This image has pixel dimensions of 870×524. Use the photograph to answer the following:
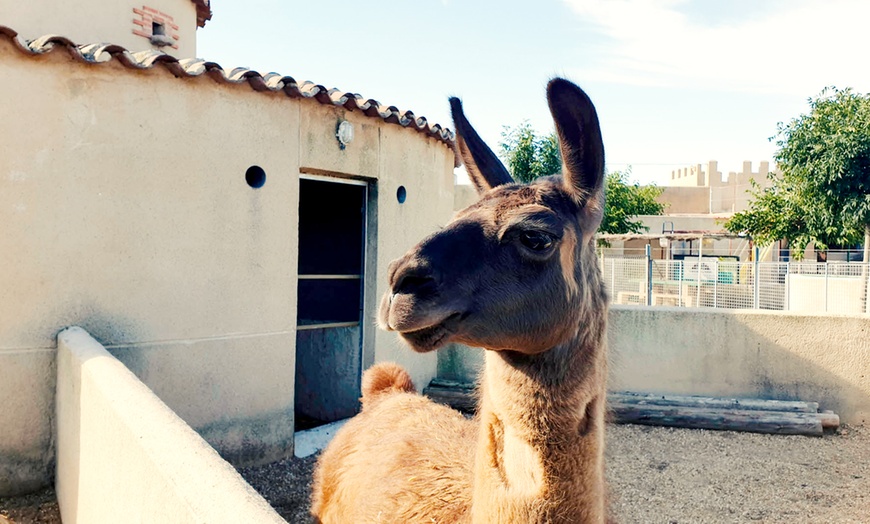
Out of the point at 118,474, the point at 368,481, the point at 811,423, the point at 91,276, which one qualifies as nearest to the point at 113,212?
the point at 91,276

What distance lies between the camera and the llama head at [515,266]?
1812mm

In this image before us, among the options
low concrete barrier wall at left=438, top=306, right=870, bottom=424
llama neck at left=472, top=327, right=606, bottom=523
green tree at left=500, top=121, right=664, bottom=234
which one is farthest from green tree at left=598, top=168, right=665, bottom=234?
llama neck at left=472, top=327, right=606, bottom=523

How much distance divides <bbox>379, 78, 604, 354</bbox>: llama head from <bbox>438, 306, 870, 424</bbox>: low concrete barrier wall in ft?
17.4

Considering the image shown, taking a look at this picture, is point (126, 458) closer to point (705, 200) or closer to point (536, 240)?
point (536, 240)

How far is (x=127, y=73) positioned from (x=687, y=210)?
41.7 m

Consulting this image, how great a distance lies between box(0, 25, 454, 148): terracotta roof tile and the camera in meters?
4.23

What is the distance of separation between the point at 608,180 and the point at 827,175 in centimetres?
559

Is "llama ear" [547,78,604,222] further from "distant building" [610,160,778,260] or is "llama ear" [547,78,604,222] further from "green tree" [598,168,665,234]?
"distant building" [610,160,778,260]

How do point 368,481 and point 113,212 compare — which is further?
point 113,212

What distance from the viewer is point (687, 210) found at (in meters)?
41.6

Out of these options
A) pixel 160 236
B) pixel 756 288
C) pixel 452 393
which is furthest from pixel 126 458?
pixel 756 288

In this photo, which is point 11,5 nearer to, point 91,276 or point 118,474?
point 91,276

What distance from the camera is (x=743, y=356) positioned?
7609 mm

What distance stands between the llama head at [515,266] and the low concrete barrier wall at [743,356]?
5.31 m
